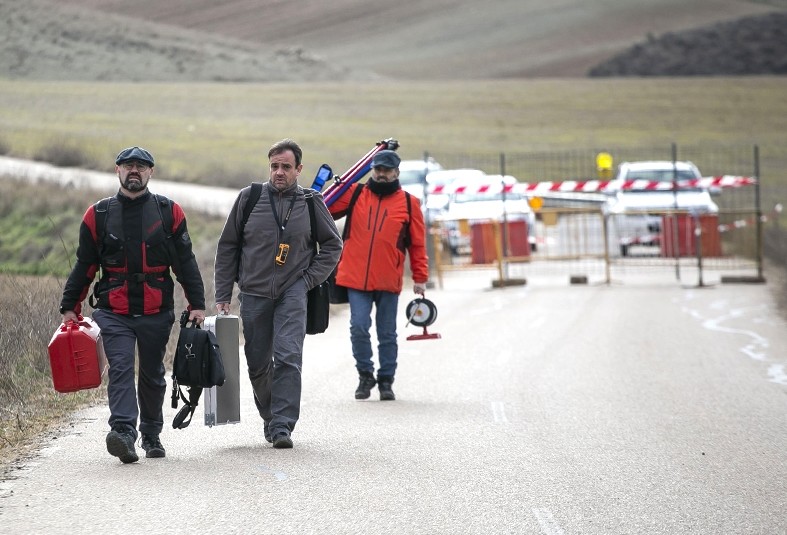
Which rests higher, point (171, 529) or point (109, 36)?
point (109, 36)

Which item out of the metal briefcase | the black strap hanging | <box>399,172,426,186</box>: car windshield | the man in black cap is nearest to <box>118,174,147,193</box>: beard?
the man in black cap

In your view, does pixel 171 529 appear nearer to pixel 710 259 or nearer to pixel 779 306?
pixel 779 306

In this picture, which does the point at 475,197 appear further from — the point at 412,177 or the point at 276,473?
the point at 276,473

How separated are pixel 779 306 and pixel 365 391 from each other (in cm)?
981

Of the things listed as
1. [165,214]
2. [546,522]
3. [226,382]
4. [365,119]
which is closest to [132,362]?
[226,382]

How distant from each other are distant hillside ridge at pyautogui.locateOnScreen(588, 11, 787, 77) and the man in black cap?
276ft

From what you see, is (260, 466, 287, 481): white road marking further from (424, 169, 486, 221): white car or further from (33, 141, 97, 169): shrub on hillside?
(33, 141, 97, 169): shrub on hillside

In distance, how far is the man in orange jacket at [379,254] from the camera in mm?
11398

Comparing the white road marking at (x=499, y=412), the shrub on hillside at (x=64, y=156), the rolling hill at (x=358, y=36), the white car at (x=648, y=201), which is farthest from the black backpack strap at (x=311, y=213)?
the rolling hill at (x=358, y=36)

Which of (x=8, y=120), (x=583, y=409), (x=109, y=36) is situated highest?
(x=109, y=36)

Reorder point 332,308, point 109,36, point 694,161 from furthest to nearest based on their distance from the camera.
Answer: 1. point 109,36
2. point 694,161
3. point 332,308

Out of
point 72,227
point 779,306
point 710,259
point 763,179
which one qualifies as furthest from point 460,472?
point 763,179

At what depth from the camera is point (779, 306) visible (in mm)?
19734

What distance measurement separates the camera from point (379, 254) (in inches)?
449
